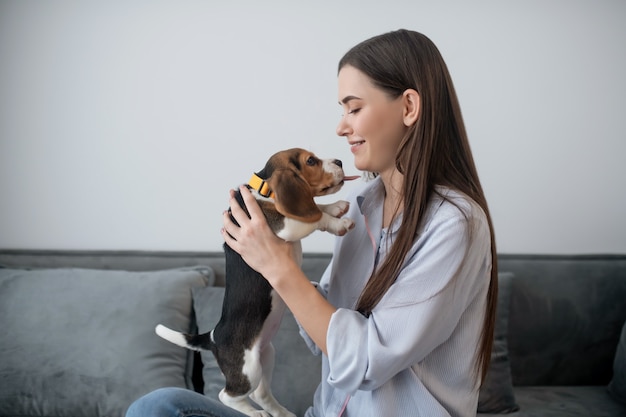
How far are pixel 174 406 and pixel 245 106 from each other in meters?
1.73

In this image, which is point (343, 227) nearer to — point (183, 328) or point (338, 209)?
point (338, 209)

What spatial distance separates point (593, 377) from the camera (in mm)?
2535

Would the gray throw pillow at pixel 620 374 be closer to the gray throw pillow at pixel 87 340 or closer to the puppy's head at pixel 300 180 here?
the puppy's head at pixel 300 180

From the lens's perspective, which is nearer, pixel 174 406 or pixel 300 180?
pixel 174 406

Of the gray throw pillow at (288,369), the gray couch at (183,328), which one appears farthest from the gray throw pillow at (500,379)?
the gray throw pillow at (288,369)

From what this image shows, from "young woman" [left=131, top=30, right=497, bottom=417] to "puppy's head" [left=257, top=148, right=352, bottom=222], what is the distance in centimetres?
8

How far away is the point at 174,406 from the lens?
1244mm

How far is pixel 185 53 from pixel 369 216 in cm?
155

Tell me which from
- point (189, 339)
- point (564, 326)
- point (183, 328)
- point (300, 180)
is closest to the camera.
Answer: point (300, 180)

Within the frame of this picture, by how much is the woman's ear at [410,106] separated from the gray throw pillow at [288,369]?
112 cm

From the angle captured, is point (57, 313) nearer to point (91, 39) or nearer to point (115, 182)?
point (115, 182)

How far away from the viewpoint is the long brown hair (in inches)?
53.6

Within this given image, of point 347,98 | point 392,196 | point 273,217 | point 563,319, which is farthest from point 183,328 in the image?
point 563,319

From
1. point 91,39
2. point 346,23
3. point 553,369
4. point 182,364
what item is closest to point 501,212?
point 553,369
